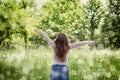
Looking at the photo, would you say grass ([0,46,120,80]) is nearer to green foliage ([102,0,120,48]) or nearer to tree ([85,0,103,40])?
green foliage ([102,0,120,48])

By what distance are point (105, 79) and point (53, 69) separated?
2.48 m

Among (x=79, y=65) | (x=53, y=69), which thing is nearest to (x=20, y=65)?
(x=79, y=65)

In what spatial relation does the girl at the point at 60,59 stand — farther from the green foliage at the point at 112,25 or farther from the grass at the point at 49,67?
the green foliage at the point at 112,25

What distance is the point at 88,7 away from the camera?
4016 cm

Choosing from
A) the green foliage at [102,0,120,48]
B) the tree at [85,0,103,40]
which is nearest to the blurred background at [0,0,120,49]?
the green foliage at [102,0,120,48]

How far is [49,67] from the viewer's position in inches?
286

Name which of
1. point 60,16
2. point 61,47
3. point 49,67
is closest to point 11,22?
point 60,16

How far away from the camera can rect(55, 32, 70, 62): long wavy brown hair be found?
179 inches

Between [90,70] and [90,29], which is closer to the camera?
[90,70]

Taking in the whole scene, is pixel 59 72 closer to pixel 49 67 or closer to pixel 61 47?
pixel 61 47

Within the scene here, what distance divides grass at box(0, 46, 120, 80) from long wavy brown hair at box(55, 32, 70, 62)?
229 centimetres

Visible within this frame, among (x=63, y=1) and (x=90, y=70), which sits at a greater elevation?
A: (x=63, y=1)

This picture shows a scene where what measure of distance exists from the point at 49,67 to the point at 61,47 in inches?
109

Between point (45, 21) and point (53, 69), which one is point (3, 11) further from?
point (53, 69)
